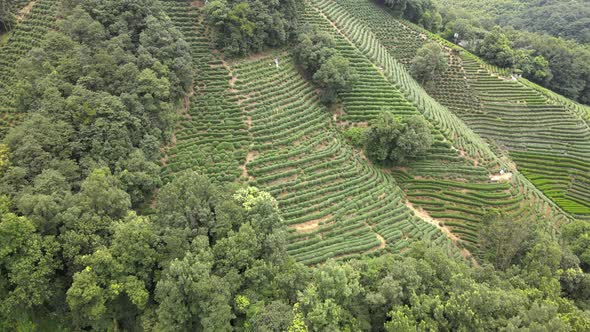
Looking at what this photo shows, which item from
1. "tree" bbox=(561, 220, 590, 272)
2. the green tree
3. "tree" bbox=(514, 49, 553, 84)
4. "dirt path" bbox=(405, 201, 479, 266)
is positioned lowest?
"dirt path" bbox=(405, 201, 479, 266)

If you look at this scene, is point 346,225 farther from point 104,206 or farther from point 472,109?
point 472,109

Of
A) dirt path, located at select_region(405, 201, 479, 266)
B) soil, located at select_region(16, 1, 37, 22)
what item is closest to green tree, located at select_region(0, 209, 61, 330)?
soil, located at select_region(16, 1, 37, 22)

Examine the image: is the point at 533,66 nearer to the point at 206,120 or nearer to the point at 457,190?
the point at 457,190

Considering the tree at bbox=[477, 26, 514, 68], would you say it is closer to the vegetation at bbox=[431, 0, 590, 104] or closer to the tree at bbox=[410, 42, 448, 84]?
the vegetation at bbox=[431, 0, 590, 104]

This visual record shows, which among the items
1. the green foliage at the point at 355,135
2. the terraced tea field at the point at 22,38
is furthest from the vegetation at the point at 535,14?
the terraced tea field at the point at 22,38

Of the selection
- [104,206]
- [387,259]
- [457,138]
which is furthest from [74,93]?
[457,138]

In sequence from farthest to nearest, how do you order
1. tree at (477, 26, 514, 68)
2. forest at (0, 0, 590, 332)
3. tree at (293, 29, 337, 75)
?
1. tree at (477, 26, 514, 68)
2. tree at (293, 29, 337, 75)
3. forest at (0, 0, 590, 332)

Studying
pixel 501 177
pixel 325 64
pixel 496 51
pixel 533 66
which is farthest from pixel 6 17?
pixel 533 66
